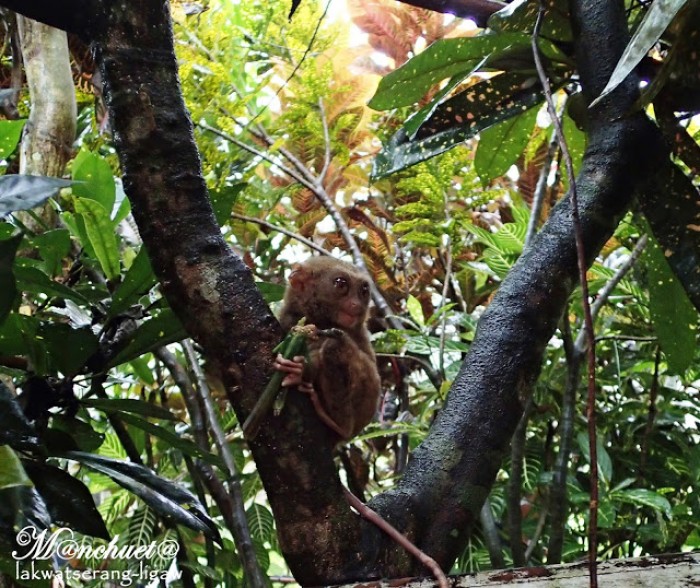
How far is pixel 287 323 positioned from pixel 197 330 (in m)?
1.19

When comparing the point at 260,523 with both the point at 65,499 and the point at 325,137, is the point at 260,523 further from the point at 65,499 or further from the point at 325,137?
the point at 325,137

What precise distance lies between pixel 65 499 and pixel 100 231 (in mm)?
704

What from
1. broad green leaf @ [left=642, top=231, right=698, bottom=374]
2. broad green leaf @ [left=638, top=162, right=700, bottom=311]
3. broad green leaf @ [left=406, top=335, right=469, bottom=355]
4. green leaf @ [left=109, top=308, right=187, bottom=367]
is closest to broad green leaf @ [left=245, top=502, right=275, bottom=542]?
broad green leaf @ [left=406, top=335, right=469, bottom=355]

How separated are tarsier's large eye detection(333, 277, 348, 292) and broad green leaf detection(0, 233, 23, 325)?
3.85 ft

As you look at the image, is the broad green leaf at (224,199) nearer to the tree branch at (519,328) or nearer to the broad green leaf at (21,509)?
the tree branch at (519,328)

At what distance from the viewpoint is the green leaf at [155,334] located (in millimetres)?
1753

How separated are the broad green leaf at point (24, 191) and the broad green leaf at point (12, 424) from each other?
→ 355mm

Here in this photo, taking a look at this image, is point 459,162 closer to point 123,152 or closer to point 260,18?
point 260,18

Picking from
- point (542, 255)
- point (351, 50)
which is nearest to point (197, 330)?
point (542, 255)

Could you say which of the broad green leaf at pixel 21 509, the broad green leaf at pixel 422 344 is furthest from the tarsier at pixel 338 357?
the broad green leaf at pixel 21 509

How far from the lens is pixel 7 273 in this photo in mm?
1416

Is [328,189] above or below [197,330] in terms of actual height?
above

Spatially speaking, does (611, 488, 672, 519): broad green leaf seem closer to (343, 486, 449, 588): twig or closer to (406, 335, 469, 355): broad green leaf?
(406, 335, 469, 355): broad green leaf

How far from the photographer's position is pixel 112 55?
4.49 feet
